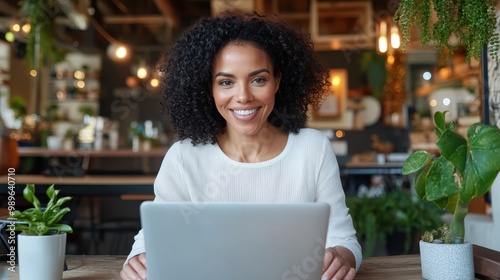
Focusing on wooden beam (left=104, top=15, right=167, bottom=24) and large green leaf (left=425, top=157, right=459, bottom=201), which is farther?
wooden beam (left=104, top=15, right=167, bottom=24)

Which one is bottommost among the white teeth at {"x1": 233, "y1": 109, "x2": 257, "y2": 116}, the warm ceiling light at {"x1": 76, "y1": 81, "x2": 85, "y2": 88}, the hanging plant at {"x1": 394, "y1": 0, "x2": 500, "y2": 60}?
the white teeth at {"x1": 233, "y1": 109, "x2": 257, "y2": 116}

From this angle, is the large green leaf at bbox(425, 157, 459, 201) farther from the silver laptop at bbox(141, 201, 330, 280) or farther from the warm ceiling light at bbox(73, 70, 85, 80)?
the warm ceiling light at bbox(73, 70, 85, 80)

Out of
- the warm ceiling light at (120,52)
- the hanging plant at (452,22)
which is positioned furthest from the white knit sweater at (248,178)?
the warm ceiling light at (120,52)

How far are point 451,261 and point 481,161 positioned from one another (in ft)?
0.81

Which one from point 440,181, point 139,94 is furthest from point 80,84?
point 440,181

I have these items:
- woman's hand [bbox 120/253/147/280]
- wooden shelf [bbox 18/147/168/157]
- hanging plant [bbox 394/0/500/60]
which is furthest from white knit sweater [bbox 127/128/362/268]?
wooden shelf [bbox 18/147/168/157]

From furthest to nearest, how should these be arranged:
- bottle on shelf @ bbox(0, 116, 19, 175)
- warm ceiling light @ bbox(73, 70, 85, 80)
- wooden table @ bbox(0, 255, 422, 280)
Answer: warm ceiling light @ bbox(73, 70, 85, 80)
bottle on shelf @ bbox(0, 116, 19, 175)
wooden table @ bbox(0, 255, 422, 280)

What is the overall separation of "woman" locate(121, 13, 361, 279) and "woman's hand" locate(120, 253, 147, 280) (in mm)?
362

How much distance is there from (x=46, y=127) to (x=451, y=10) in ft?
24.2

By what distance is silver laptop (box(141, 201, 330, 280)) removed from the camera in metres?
0.94

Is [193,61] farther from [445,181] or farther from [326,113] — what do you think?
[326,113]

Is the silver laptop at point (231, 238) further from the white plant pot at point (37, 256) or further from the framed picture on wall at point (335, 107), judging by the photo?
the framed picture on wall at point (335, 107)

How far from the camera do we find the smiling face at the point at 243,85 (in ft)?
5.08

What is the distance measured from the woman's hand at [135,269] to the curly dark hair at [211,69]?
0.51 m
